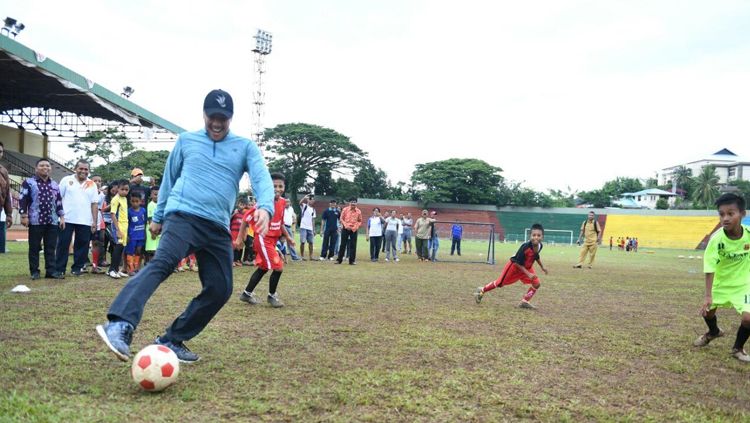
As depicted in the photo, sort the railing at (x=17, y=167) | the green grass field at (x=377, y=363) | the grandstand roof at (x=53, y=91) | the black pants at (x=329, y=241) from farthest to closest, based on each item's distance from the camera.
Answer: the railing at (x=17, y=167) → the grandstand roof at (x=53, y=91) → the black pants at (x=329, y=241) → the green grass field at (x=377, y=363)

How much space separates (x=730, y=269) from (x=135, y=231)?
376 inches

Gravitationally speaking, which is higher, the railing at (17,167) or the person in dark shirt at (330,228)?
the railing at (17,167)

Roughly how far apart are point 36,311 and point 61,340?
5.57 feet

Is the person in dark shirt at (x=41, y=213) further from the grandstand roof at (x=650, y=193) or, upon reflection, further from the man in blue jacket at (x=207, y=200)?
the grandstand roof at (x=650, y=193)

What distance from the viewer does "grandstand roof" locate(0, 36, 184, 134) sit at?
70.1 feet

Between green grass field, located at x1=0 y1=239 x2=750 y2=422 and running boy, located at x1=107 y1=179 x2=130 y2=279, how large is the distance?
1.37 meters

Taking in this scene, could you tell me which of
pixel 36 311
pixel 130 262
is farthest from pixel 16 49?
pixel 36 311

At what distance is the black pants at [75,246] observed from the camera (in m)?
9.74

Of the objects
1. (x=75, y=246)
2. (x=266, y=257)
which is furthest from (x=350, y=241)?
(x=266, y=257)

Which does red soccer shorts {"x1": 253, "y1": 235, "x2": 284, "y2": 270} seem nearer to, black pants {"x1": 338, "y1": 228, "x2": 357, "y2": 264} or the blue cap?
the blue cap

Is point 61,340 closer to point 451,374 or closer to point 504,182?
point 451,374

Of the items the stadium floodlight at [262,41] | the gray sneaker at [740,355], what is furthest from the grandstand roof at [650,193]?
the gray sneaker at [740,355]

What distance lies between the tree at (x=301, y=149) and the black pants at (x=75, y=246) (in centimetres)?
5133

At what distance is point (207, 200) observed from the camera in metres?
4.14
